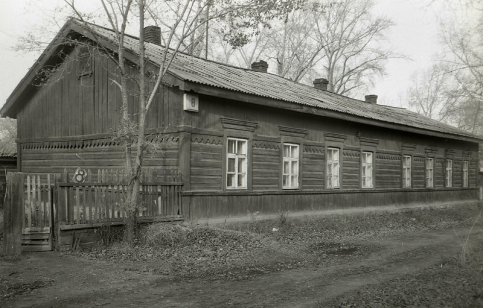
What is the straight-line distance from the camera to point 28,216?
358 inches

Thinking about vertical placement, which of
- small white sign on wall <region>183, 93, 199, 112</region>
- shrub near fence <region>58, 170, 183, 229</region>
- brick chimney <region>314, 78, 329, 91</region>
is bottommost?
shrub near fence <region>58, 170, 183, 229</region>

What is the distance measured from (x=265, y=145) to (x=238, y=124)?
4.48ft

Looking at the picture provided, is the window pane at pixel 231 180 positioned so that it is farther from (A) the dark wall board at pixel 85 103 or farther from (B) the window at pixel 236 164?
(A) the dark wall board at pixel 85 103

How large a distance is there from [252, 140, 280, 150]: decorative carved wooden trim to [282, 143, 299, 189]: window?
0.59 metres

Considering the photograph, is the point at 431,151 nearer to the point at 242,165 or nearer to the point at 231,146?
the point at 242,165

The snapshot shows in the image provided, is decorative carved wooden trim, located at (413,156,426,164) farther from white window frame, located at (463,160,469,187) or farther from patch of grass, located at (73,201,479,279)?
patch of grass, located at (73,201,479,279)

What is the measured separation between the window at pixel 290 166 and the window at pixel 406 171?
7981mm

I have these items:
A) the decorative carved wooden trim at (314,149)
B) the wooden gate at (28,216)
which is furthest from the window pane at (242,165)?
the wooden gate at (28,216)

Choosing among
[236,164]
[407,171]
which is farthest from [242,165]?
[407,171]

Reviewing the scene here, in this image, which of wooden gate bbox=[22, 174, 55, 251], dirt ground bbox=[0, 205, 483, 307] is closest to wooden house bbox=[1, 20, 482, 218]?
wooden gate bbox=[22, 174, 55, 251]

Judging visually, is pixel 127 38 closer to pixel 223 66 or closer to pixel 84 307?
pixel 223 66

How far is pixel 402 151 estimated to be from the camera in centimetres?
2075

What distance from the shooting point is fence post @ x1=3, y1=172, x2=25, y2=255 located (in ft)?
28.8

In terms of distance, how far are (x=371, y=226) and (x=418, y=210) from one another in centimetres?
641
